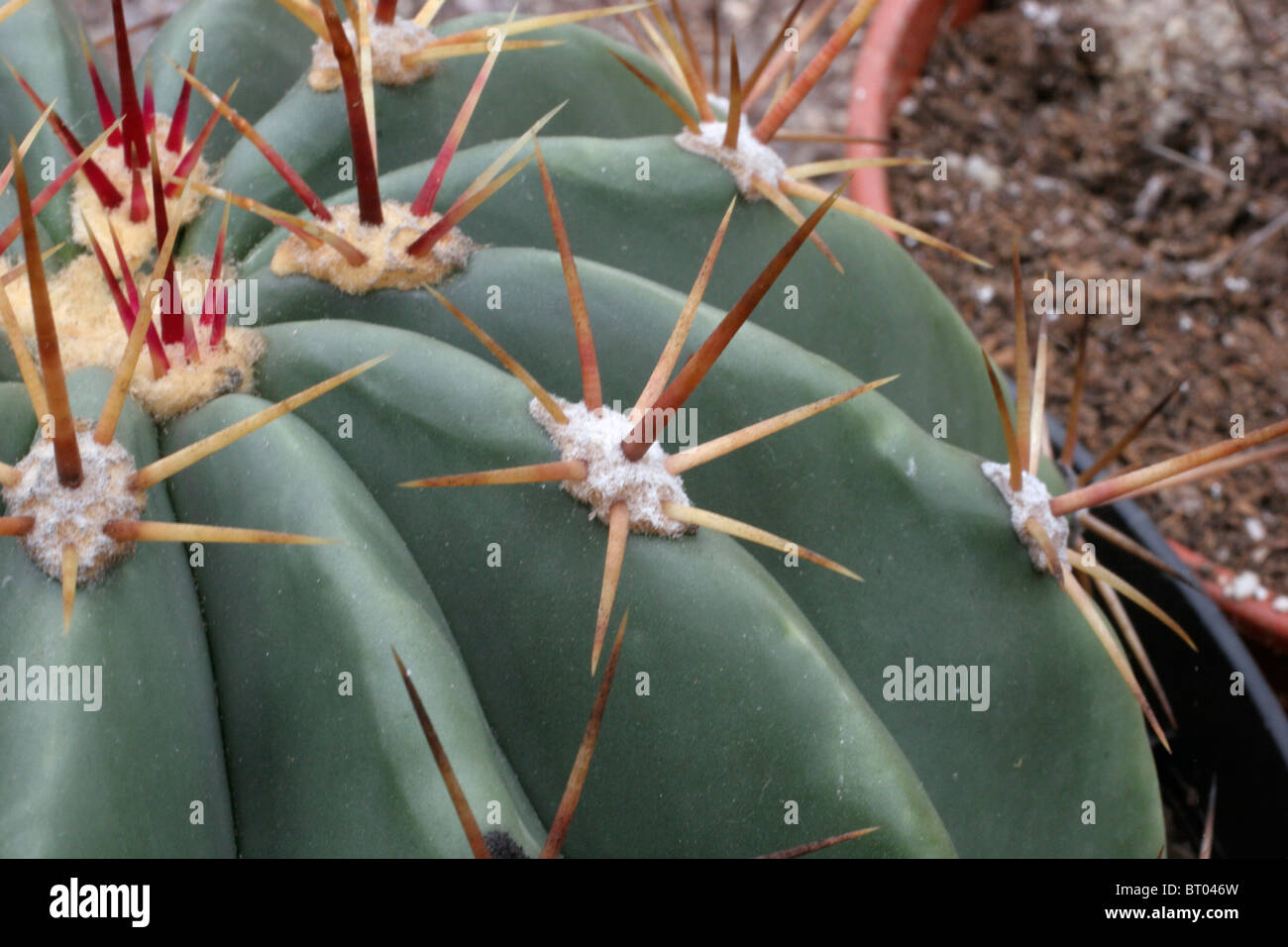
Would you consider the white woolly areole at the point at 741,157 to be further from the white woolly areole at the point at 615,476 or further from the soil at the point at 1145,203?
the soil at the point at 1145,203

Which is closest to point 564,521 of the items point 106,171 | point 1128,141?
point 106,171

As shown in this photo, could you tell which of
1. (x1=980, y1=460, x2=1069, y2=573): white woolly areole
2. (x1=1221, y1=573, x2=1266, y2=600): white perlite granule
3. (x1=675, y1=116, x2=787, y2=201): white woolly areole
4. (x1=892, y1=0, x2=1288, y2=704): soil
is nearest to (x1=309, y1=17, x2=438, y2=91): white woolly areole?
(x1=675, y1=116, x2=787, y2=201): white woolly areole

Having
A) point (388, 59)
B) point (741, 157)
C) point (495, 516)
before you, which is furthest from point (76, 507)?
point (741, 157)

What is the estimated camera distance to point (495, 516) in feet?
2.97

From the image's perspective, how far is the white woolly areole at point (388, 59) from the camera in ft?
3.88

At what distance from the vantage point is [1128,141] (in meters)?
2.29

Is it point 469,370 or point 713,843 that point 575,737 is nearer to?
point 713,843

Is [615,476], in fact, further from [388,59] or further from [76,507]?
[388,59]

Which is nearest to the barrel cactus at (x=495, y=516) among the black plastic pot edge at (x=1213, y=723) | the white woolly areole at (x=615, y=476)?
the white woolly areole at (x=615, y=476)

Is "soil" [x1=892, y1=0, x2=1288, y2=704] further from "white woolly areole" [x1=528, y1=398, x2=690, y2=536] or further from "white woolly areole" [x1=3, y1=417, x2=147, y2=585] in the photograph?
"white woolly areole" [x1=3, y1=417, x2=147, y2=585]

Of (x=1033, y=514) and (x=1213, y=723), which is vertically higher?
(x=1033, y=514)

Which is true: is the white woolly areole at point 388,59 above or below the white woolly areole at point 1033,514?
above

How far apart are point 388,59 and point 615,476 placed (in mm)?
583

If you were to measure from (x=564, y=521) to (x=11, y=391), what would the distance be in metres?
0.45
